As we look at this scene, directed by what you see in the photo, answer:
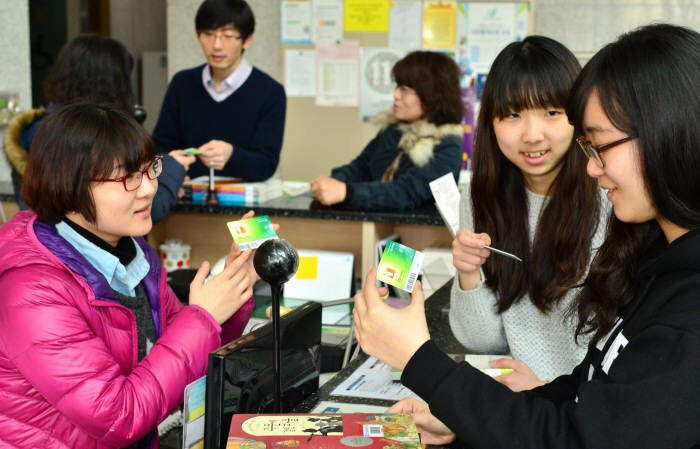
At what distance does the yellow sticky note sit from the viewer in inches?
111

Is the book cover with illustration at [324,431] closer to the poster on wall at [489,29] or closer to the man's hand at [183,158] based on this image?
the man's hand at [183,158]

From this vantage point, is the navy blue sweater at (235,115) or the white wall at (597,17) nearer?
the navy blue sweater at (235,115)

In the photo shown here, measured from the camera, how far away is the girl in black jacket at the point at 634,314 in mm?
824

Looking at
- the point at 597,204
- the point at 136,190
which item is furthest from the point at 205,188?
the point at 597,204

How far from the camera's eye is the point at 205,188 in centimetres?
318

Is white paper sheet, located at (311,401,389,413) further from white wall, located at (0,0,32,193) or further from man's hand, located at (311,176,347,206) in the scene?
white wall, located at (0,0,32,193)

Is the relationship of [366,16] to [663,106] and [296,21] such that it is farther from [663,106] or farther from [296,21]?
[663,106]

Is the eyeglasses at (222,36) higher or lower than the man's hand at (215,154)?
higher

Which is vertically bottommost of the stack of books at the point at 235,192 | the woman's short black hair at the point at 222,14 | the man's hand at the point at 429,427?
the man's hand at the point at 429,427

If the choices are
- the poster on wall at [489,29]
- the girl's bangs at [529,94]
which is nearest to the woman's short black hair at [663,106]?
the girl's bangs at [529,94]

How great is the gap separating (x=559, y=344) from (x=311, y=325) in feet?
1.89

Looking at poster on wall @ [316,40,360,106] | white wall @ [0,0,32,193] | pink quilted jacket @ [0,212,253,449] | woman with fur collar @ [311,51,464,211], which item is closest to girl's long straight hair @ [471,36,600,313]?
pink quilted jacket @ [0,212,253,449]

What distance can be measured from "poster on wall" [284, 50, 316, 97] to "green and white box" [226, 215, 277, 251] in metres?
3.94

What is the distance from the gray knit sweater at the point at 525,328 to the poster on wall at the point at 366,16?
3.49m
